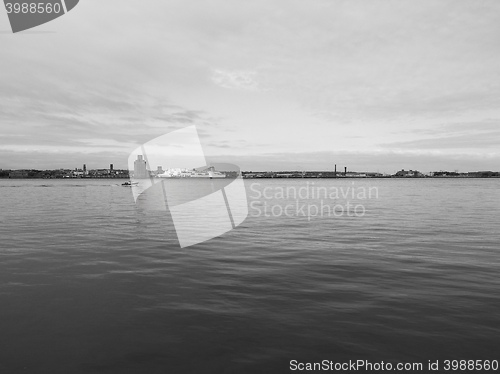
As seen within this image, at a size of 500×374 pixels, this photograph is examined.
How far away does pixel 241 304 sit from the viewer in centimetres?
1189

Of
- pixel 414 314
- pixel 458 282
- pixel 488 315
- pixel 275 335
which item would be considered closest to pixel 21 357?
pixel 275 335

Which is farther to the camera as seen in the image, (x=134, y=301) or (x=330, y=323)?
(x=134, y=301)

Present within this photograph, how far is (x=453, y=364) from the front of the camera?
820 centimetres

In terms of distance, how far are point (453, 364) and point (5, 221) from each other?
131 ft

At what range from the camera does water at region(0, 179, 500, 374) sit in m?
8.60

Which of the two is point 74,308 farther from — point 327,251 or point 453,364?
point 327,251

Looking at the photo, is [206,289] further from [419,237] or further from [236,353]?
[419,237]

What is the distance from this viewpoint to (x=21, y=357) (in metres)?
8.39

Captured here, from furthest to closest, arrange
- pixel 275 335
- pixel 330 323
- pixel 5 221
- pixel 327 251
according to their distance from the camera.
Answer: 1. pixel 5 221
2. pixel 327 251
3. pixel 330 323
4. pixel 275 335

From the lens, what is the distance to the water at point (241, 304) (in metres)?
8.60

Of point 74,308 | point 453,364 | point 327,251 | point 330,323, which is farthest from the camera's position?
point 327,251

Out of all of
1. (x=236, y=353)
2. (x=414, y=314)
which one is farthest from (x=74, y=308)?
(x=414, y=314)

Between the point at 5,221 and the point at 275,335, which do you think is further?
the point at 5,221

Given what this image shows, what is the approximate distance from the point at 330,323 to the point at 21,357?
8.18m
